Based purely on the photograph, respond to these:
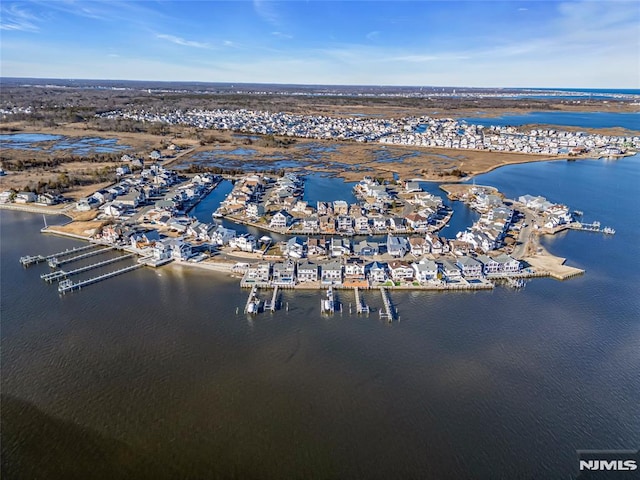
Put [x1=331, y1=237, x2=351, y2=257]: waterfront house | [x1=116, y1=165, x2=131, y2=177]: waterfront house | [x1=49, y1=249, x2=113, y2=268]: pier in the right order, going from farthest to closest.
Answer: [x1=116, y1=165, x2=131, y2=177]: waterfront house
[x1=331, y1=237, x2=351, y2=257]: waterfront house
[x1=49, y1=249, x2=113, y2=268]: pier

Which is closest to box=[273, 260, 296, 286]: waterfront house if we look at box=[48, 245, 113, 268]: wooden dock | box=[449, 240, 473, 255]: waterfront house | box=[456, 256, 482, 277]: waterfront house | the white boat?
the white boat

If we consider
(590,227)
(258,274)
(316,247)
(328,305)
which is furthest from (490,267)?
(590,227)

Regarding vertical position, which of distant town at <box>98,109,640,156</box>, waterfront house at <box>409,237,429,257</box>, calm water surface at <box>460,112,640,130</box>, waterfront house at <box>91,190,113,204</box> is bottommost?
waterfront house at <box>409,237,429,257</box>

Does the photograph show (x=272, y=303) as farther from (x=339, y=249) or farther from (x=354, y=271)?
(x=339, y=249)

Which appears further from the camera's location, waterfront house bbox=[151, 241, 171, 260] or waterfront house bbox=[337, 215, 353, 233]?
waterfront house bbox=[337, 215, 353, 233]

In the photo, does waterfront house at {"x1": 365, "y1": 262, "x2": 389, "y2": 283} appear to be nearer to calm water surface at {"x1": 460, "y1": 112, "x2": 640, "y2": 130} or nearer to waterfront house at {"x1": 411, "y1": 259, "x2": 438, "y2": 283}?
waterfront house at {"x1": 411, "y1": 259, "x2": 438, "y2": 283}

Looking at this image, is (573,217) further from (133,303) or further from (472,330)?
(133,303)

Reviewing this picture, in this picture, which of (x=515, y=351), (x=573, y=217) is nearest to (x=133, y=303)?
(x=515, y=351)
